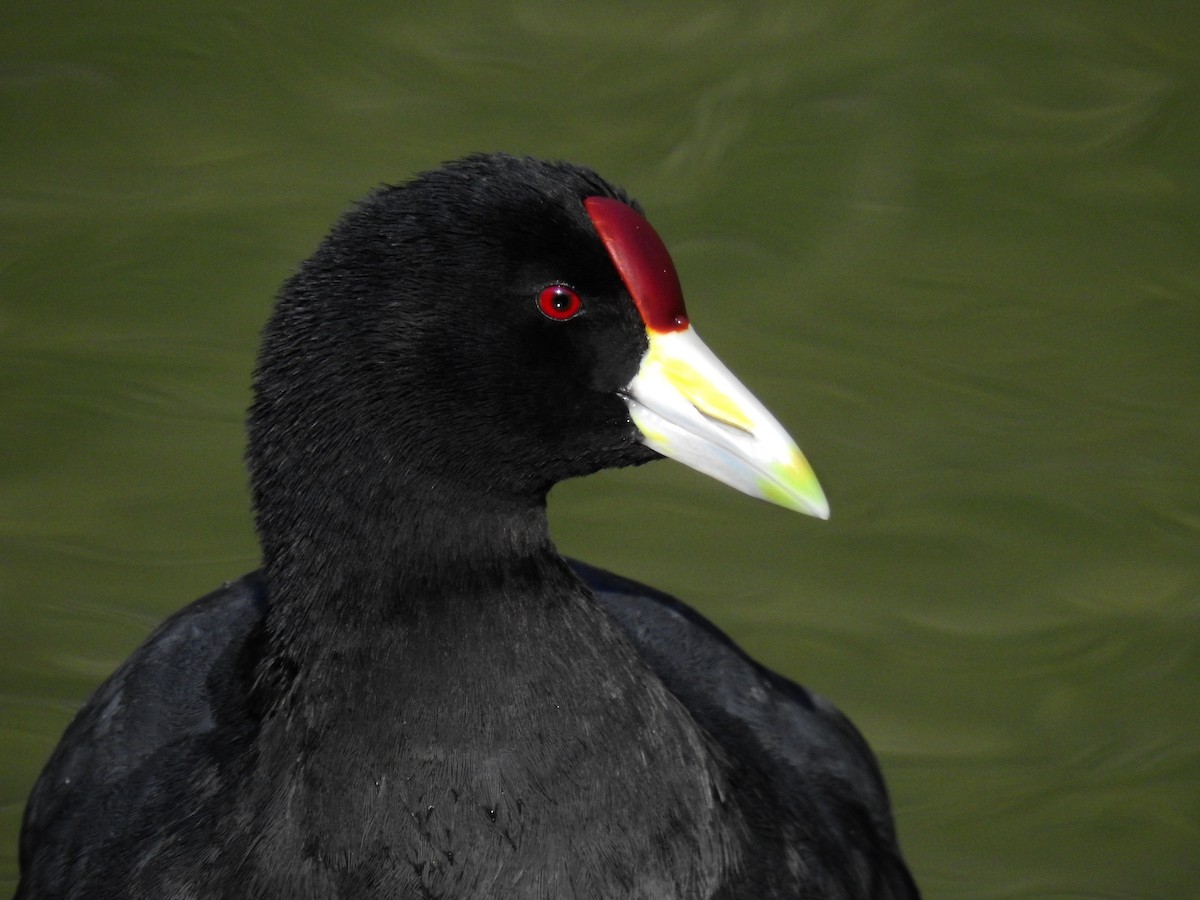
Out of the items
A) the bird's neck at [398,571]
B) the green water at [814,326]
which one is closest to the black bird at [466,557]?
the bird's neck at [398,571]

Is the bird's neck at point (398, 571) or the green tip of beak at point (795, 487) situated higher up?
the green tip of beak at point (795, 487)

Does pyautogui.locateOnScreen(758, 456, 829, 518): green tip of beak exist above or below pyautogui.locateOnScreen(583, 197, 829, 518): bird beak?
below

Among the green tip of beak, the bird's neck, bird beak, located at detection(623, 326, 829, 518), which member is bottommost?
the bird's neck

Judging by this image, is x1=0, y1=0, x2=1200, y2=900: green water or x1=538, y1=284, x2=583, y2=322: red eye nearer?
x1=538, y1=284, x2=583, y2=322: red eye

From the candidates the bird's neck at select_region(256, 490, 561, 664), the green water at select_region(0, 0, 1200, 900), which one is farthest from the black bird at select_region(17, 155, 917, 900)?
the green water at select_region(0, 0, 1200, 900)

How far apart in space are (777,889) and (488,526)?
0.72 metres

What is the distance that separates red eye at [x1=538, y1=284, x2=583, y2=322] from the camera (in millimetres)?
2326

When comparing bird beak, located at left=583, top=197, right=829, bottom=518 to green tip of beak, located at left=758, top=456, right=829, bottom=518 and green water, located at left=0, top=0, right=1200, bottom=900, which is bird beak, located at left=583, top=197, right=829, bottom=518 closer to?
green tip of beak, located at left=758, top=456, right=829, bottom=518

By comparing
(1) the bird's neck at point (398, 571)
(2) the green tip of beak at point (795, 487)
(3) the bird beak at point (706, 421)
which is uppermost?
(3) the bird beak at point (706, 421)

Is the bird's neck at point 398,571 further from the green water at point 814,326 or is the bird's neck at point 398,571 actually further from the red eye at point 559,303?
→ the green water at point 814,326

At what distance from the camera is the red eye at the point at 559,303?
2.33 m

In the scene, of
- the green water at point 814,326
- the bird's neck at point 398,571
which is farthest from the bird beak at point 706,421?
the green water at point 814,326

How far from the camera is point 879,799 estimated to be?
322cm

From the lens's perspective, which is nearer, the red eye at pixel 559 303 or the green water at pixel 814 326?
the red eye at pixel 559 303
